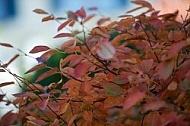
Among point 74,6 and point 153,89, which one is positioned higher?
point 153,89

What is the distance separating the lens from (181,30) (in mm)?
858

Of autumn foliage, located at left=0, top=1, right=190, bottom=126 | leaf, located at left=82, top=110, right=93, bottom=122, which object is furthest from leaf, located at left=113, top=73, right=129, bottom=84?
leaf, located at left=82, top=110, right=93, bottom=122

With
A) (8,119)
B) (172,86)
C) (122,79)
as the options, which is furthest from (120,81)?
(8,119)

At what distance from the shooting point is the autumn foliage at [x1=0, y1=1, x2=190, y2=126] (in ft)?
2.18

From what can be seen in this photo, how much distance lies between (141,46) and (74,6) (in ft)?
12.3

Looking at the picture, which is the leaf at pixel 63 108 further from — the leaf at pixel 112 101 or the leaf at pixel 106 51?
the leaf at pixel 106 51

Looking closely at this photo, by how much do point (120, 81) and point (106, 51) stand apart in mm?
103

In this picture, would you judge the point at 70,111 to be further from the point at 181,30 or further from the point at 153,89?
the point at 181,30

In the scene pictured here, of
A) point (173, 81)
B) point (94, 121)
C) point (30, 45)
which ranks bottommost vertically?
point (30, 45)

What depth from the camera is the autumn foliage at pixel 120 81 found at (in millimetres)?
664

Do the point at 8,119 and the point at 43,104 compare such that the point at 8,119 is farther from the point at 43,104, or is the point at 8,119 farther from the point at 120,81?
the point at 120,81

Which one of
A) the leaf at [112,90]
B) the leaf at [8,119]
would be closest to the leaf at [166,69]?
the leaf at [112,90]

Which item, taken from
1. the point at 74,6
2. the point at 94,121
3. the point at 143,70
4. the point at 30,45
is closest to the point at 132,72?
the point at 143,70

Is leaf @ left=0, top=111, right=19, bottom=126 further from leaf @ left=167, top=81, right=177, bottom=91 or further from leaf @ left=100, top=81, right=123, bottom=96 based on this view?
leaf @ left=167, top=81, right=177, bottom=91
